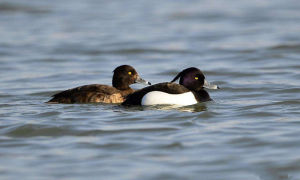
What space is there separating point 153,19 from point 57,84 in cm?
883

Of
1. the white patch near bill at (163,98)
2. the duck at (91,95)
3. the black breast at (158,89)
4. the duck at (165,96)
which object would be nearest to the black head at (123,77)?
the duck at (91,95)

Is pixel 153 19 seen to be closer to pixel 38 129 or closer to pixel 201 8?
pixel 201 8

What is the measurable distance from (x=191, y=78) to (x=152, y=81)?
9.46 feet

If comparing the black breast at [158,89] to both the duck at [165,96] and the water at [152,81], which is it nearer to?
the duck at [165,96]

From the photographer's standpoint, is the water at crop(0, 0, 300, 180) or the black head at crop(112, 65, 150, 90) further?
the black head at crop(112, 65, 150, 90)

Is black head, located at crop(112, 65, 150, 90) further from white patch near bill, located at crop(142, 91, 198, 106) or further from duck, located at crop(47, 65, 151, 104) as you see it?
white patch near bill, located at crop(142, 91, 198, 106)

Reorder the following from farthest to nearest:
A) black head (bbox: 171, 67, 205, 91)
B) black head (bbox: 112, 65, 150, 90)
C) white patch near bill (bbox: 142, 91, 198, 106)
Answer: black head (bbox: 112, 65, 150, 90) < black head (bbox: 171, 67, 205, 91) < white patch near bill (bbox: 142, 91, 198, 106)

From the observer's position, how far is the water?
7082mm

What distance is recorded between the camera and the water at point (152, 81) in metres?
7.08

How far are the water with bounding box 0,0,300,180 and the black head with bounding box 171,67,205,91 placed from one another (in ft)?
1.48

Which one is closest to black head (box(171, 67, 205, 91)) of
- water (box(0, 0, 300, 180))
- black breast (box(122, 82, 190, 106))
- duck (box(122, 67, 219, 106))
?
duck (box(122, 67, 219, 106))

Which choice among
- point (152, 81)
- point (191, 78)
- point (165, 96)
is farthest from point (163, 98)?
point (152, 81)

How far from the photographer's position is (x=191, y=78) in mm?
10594

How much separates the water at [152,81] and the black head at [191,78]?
0.45 meters
